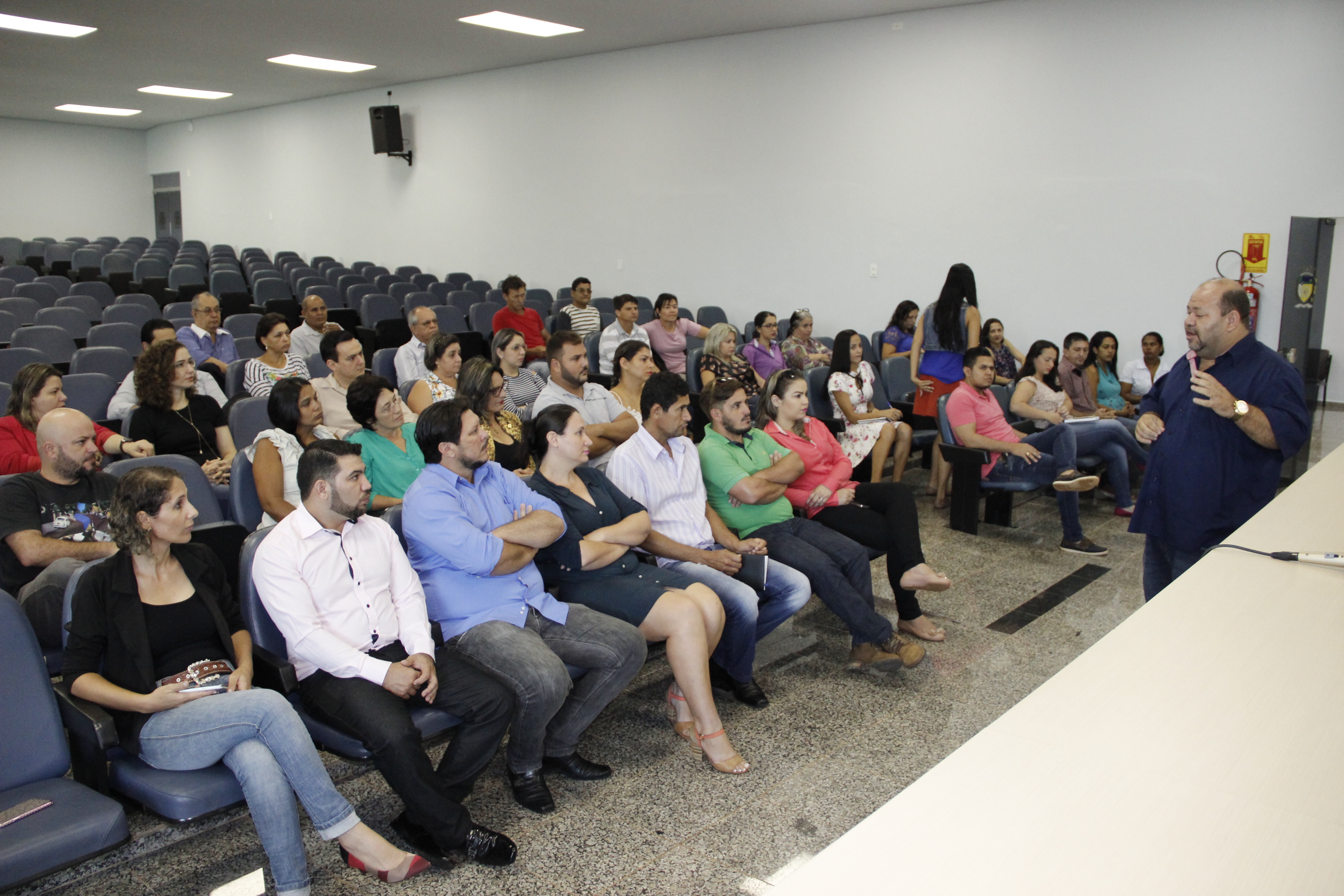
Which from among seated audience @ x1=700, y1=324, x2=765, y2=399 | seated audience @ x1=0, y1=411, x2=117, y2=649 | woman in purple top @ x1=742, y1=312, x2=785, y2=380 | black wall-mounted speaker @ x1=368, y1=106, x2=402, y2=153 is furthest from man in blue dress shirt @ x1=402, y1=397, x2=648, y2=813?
black wall-mounted speaker @ x1=368, y1=106, x2=402, y2=153

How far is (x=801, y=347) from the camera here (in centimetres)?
766

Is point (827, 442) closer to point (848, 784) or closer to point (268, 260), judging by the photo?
point (848, 784)

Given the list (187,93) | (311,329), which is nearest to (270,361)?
(311,329)

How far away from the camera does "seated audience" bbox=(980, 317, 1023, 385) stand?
7.63m

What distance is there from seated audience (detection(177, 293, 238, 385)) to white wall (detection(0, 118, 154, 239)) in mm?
15953

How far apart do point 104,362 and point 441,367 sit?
7.11 feet

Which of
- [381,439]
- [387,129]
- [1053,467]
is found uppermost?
[387,129]

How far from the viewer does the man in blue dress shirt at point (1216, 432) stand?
9.59ft

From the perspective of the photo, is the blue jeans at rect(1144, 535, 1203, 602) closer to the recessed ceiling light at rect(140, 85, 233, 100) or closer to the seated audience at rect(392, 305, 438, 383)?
the seated audience at rect(392, 305, 438, 383)

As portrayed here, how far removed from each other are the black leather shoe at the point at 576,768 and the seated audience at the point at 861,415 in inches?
135

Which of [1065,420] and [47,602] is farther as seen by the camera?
[1065,420]

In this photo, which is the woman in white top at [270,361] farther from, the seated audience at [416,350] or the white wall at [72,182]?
the white wall at [72,182]

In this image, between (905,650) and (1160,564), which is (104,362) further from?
(1160,564)

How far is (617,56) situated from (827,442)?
28.5ft
